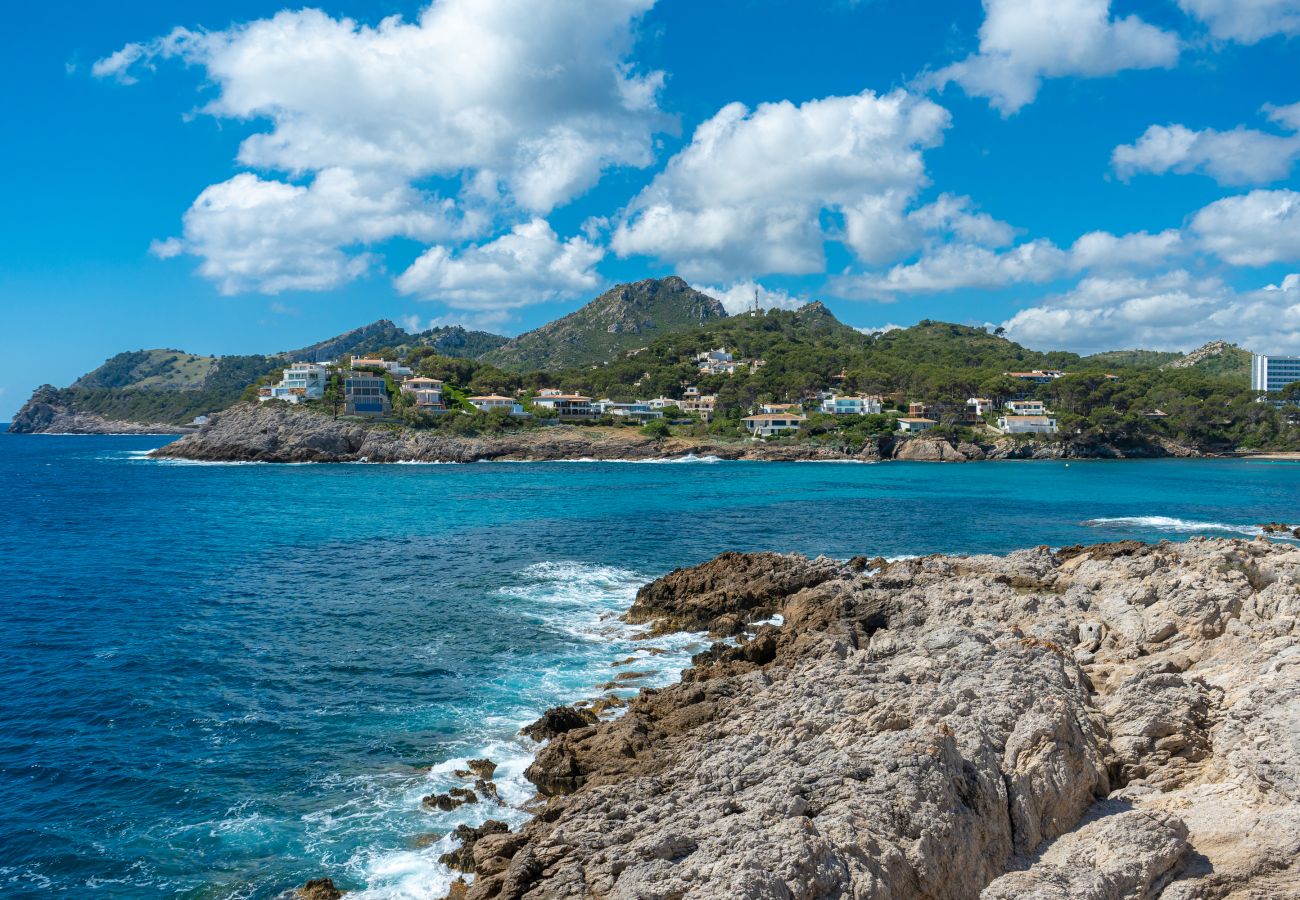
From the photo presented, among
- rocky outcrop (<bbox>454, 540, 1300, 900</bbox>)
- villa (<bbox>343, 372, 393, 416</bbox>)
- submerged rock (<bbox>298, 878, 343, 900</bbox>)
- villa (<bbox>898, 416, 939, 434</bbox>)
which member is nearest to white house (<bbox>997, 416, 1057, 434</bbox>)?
villa (<bbox>898, 416, 939, 434</bbox>)

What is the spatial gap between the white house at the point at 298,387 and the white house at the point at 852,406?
77.9 meters

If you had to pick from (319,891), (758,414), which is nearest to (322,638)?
(319,891)

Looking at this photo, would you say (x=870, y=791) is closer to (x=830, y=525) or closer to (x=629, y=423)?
(x=830, y=525)

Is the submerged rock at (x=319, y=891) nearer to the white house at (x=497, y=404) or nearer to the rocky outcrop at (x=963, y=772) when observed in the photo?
the rocky outcrop at (x=963, y=772)

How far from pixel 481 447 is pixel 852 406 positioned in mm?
57957

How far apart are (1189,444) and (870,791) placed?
12186 cm

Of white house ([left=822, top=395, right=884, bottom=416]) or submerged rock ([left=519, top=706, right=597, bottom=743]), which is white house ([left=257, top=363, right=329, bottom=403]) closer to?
white house ([left=822, top=395, right=884, bottom=416])

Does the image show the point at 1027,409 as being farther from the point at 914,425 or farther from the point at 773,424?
the point at 773,424

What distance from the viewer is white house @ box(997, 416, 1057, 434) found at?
351 ft

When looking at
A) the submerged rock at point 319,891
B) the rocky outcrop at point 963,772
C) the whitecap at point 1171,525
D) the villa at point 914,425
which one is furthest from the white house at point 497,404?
the submerged rock at point 319,891

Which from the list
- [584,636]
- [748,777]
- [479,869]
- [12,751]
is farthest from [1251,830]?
[12,751]

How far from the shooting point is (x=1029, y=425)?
10781cm

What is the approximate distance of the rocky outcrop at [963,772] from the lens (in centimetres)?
849

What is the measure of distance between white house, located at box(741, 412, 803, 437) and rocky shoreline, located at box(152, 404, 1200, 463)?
19.6 ft
